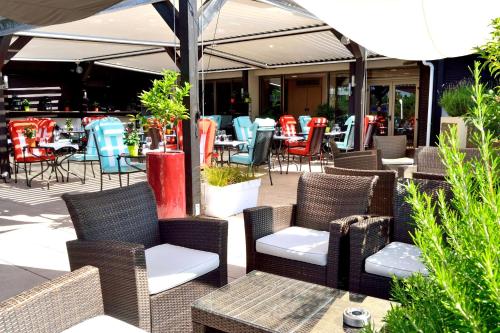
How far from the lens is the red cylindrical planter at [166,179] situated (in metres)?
4.80

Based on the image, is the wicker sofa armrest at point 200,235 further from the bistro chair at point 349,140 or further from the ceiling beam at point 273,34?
the bistro chair at point 349,140

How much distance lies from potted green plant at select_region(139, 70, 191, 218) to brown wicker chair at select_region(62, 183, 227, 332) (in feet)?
5.92

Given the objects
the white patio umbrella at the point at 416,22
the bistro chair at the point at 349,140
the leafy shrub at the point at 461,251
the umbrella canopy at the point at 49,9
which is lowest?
the bistro chair at the point at 349,140

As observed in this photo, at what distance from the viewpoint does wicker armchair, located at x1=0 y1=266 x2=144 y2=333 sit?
1461 millimetres

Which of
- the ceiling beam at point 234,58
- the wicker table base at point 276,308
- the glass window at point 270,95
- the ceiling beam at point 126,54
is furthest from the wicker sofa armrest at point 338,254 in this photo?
the glass window at point 270,95

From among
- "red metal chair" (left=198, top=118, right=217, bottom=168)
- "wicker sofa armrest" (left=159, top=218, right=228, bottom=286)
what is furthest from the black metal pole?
"wicker sofa armrest" (left=159, top=218, right=228, bottom=286)

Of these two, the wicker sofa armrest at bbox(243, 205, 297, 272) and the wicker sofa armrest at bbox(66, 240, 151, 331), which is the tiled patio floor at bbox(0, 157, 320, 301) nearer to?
the wicker sofa armrest at bbox(243, 205, 297, 272)

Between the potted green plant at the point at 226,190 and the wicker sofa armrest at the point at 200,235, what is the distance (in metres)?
2.27

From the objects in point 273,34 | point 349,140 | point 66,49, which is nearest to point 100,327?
point 349,140

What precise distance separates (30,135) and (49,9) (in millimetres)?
4693

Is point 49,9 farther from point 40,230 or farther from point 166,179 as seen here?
point 40,230

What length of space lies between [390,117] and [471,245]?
14049 mm

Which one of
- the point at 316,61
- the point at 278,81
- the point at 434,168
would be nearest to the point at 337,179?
the point at 434,168

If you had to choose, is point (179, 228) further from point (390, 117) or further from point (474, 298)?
point (390, 117)
